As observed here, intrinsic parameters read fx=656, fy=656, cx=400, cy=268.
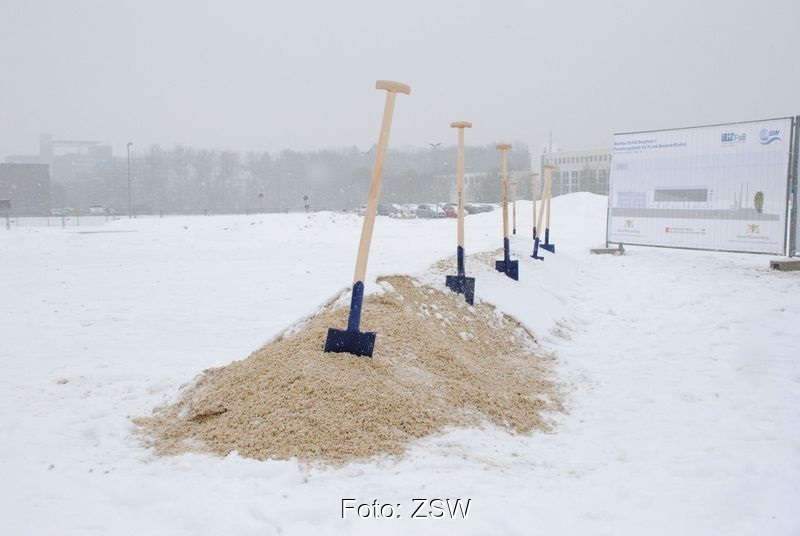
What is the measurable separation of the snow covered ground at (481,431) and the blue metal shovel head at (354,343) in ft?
3.55

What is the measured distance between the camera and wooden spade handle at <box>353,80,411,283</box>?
16.6ft

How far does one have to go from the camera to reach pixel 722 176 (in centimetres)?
1496

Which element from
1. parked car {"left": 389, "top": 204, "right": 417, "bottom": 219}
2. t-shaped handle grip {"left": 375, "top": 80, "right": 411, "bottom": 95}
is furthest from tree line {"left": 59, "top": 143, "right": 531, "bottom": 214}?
t-shaped handle grip {"left": 375, "top": 80, "right": 411, "bottom": 95}

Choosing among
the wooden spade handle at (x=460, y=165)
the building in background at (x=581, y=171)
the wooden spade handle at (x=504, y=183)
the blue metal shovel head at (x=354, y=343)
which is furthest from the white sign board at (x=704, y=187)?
the building in background at (x=581, y=171)

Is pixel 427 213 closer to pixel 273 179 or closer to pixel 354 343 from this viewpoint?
pixel 354 343

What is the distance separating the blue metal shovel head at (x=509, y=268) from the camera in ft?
32.5

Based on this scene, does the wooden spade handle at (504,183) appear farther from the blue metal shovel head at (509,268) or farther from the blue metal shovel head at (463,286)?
the blue metal shovel head at (463,286)

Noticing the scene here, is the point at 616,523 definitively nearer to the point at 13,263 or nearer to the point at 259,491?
the point at 259,491

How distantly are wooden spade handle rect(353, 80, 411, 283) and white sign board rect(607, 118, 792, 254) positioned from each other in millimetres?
11755

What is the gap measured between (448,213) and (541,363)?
41.1 metres

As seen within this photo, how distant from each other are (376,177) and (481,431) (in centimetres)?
211

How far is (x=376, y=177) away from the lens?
5129 millimetres

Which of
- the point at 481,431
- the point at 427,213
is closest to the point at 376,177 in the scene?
the point at 481,431

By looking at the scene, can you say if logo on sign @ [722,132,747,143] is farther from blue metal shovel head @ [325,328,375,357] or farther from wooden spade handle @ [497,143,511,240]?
blue metal shovel head @ [325,328,375,357]
